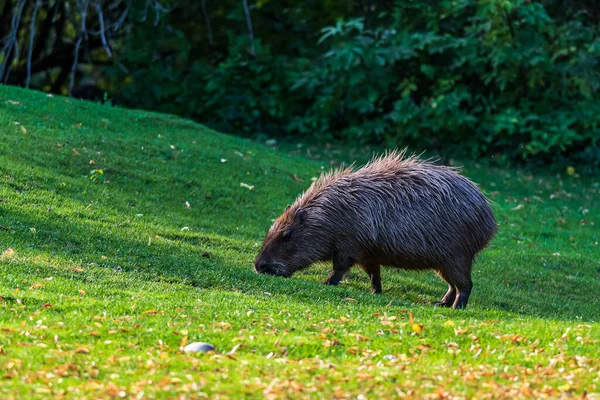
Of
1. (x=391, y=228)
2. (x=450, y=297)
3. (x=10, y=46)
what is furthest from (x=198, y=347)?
(x=10, y=46)

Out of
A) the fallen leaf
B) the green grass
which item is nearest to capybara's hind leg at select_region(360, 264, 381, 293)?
the green grass

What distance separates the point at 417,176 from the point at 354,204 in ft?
2.40

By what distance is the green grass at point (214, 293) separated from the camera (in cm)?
532

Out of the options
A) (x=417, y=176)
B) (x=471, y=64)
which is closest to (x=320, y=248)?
(x=417, y=176)

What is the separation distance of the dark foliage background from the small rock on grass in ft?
47.1

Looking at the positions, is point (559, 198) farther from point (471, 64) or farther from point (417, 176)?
point (417, 176)

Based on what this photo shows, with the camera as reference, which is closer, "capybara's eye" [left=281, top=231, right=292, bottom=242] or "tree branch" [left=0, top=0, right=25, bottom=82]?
"capybara's eye" [left=281, top=231, right=292, bottom=242]

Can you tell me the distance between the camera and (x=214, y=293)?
7926 mm

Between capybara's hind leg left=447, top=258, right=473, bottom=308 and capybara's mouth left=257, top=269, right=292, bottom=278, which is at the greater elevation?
capybara's hind leg left=447, top=258, right=473, bottom=308

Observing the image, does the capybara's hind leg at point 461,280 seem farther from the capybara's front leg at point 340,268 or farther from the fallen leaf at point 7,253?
the fallen leaf at point 7,253

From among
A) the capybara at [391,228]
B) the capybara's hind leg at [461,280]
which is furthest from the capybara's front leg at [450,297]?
the capybara's hind leg at [461,280]

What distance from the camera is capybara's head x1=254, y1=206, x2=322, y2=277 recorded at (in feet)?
30.6

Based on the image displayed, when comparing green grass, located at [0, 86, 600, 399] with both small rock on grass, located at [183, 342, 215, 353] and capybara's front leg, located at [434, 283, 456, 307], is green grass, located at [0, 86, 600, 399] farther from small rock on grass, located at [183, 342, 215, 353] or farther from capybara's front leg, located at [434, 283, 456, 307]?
capybara's front leg, located at [434, 283, 456, 307]

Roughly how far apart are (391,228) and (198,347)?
3722mm
